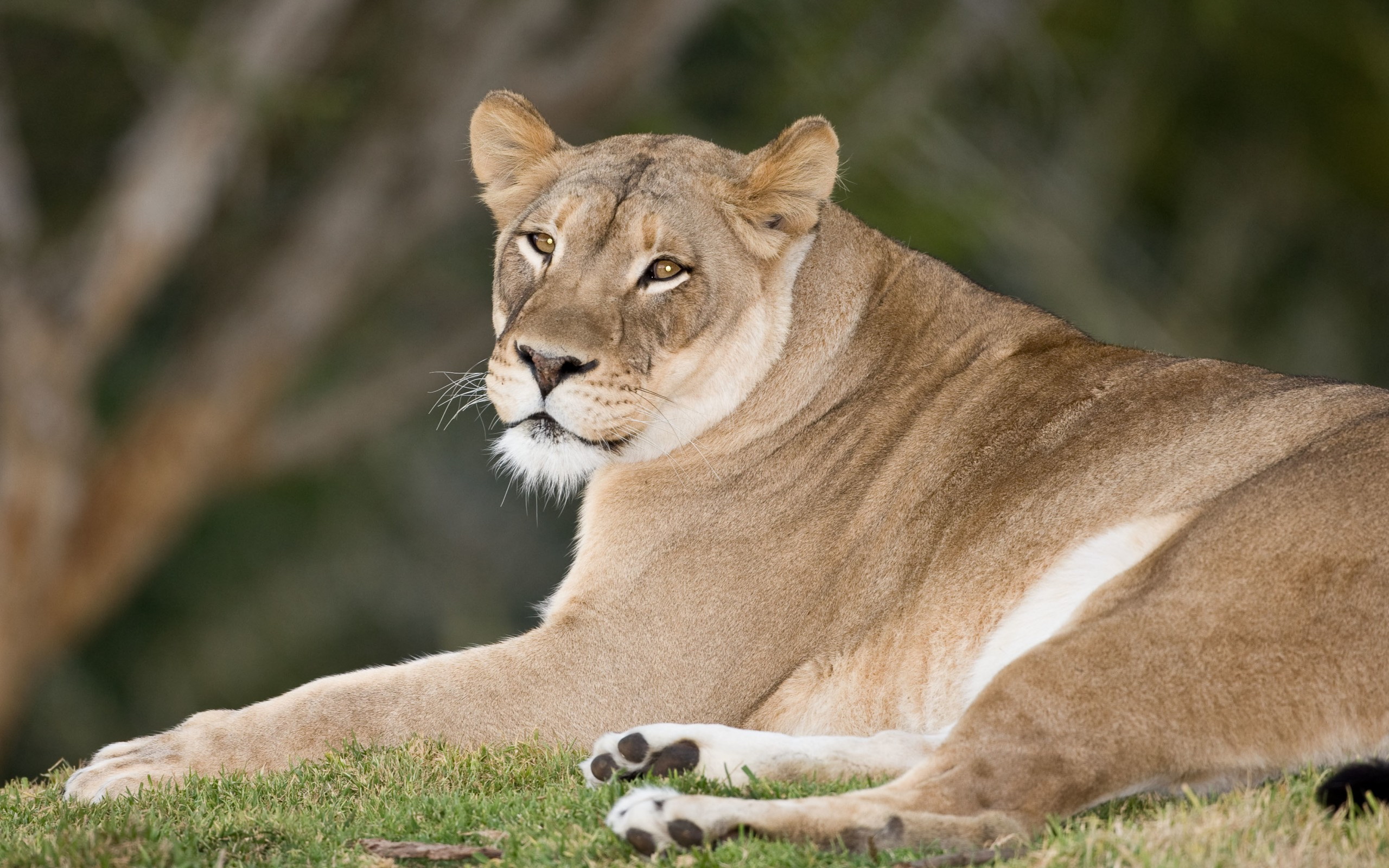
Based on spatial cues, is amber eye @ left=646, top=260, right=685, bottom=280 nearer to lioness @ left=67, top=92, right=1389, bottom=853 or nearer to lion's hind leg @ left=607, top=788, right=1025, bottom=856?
lioness @ left=67, top=92, right=1389, bottom=853

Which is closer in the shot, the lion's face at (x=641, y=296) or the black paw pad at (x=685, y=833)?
the black paw pad at (x=685, y=833)

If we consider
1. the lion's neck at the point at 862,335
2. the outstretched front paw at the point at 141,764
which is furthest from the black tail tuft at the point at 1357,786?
the outstretched front paw at the point at 141,764

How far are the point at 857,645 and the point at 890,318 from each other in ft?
4.01

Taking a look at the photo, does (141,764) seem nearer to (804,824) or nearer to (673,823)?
(673,823)

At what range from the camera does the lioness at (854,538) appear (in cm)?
364

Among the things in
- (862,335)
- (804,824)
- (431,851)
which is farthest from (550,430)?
(804,824)

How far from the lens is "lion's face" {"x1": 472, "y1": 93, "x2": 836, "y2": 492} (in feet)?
16.2

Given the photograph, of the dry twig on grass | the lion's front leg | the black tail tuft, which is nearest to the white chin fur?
the lion's front leg

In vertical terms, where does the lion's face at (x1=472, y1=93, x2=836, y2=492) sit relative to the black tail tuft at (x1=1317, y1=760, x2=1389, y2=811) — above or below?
above

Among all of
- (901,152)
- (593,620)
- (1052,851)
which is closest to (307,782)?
(593,620)

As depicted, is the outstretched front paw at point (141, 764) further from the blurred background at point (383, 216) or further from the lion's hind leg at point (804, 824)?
the blurred background at point (383, 216)

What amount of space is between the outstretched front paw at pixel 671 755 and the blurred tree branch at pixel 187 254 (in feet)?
25.3

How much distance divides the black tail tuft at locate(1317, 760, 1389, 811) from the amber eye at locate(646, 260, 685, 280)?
8.44 feet

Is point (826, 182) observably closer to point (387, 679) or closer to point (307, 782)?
point (387, 679)
